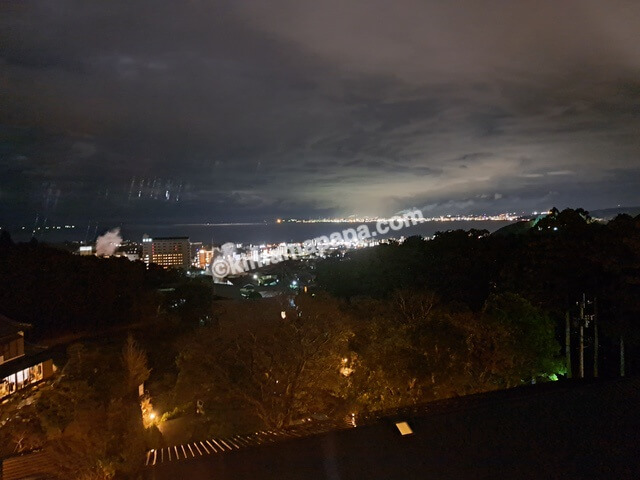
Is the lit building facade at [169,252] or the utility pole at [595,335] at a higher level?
the lit building facade at [169,252]

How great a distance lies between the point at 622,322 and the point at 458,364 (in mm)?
4439

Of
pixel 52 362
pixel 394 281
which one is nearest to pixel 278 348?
pixel 52 362

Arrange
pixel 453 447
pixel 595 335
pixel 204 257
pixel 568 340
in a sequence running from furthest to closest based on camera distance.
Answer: pixel 204 257 < pixel 568 340 < pixel 595 335 < pixel 453 447

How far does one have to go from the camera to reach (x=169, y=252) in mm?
64812

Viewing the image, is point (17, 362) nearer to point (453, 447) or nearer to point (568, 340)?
point (453, 447)

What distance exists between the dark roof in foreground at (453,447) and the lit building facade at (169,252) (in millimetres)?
60363

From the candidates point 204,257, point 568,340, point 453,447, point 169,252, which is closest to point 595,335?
point 568,340

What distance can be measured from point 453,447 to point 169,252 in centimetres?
6360

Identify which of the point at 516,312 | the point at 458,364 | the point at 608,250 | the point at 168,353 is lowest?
the point at 168,353

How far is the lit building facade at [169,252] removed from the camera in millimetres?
64062

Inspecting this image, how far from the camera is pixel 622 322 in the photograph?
34.9 feet

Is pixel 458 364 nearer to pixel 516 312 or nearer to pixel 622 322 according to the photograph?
pixel 516 312

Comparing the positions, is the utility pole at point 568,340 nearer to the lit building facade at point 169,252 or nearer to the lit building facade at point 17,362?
the lit building facade at point 17,362

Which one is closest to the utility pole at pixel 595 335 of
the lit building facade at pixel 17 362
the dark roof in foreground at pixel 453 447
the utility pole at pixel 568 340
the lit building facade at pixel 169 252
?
the utility pole at pixel 568 340
